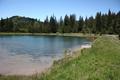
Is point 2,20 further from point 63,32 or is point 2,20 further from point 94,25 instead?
point 94,25

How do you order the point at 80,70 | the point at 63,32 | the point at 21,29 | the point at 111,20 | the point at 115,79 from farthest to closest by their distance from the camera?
the point at 21,29, the point at 63,32, the point at 111,20, the point at 80,70, the point at 115,79

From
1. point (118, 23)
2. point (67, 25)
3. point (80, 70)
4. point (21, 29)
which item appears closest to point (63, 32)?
point (67, 25)

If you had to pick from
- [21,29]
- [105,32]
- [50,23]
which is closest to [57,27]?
[50,23]

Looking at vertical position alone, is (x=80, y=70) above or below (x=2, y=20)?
below

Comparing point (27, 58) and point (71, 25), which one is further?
point (71, 25)

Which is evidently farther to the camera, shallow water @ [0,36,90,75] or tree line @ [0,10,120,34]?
tree line @ [0,10,120,34]

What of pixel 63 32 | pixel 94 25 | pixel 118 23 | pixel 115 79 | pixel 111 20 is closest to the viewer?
pixel 115 79

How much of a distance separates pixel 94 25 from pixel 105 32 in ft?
32.2

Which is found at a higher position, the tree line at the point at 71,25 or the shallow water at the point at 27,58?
the tree line at the point at 71,25

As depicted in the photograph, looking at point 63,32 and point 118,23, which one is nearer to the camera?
point 118,23

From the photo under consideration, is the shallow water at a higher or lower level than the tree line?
lower

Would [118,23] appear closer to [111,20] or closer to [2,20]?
[111,20]

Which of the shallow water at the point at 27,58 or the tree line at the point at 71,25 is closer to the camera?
the shallow water at the point at 27,58

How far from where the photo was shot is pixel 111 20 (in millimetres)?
105062
